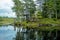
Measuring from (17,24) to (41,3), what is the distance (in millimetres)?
6020

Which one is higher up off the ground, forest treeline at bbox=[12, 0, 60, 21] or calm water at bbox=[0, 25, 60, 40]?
forest treeline at bbox=[12, 0, 60, 21]

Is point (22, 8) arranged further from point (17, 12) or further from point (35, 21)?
point (35, 21)

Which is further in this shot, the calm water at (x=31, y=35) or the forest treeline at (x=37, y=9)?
the forest treeline at (x=37, y=9)

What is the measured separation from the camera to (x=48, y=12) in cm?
3469

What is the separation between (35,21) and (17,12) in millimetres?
3886

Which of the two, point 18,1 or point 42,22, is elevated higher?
point 18,1

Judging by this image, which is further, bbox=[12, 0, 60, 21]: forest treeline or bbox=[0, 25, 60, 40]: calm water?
bbox=[12, 0, 60, 21]: forest treeline

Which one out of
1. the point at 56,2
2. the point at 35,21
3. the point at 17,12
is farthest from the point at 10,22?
the point at 56,2

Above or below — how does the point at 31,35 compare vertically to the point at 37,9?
below

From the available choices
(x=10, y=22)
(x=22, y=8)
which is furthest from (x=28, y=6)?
(x=10, y=22)

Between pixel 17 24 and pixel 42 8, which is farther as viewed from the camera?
pixel 42 8

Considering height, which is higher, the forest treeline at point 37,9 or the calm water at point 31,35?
the forest treeline at point 37,9

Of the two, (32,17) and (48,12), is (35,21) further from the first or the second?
(48,12)

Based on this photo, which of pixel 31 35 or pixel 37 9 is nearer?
pixel 31 35
